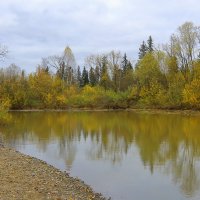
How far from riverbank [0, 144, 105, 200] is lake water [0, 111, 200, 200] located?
3.43ft

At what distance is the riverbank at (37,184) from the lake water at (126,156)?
3.43 feet

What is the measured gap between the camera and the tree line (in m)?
64.8

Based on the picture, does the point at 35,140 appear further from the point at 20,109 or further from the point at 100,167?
the point at 20,109

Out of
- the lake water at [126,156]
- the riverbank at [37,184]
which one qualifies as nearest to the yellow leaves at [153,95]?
the lake water at [126,156]

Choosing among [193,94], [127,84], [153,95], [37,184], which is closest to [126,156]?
[37,184]

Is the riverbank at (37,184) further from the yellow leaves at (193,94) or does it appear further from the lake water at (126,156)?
the yellow leaves at (193,94)

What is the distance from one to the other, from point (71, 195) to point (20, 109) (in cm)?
6387

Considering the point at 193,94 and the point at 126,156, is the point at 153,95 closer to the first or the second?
the point at 193,94

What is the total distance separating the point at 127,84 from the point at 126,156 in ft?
205

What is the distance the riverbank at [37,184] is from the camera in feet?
37.0

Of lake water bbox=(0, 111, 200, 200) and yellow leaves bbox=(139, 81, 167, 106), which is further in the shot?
yellow leaves bbox=(139, 81, 167, 106)

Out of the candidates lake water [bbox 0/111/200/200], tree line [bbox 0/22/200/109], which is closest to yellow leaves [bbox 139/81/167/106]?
tree line [bbox 0/22/200/109]

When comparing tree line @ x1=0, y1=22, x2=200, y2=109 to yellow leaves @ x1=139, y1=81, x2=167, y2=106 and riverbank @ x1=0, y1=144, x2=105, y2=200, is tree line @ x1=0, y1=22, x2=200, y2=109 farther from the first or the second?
riverbank @ x1=0, y1=144, x2=105, y2=200

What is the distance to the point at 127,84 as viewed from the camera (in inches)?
3282
